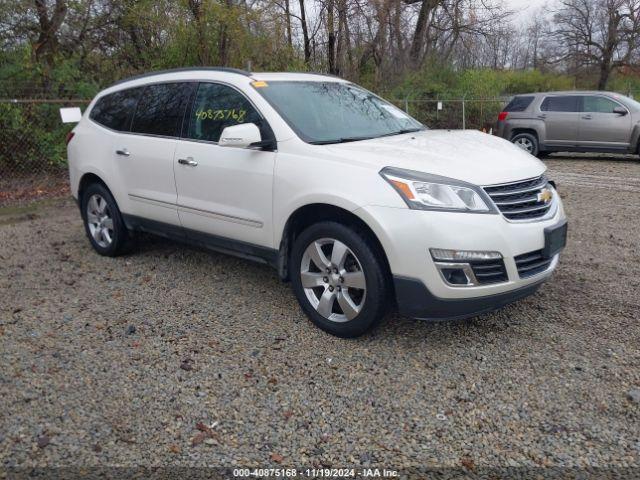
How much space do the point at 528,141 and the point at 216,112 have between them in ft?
35.5

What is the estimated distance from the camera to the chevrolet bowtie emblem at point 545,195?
144 inches

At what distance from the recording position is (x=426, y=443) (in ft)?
8.80

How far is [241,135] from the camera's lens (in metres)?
3.77

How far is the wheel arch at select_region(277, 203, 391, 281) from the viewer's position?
3.48 metres

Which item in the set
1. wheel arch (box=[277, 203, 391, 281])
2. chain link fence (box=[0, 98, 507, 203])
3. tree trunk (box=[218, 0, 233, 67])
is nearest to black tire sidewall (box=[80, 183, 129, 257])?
wheel arch (box=[277, 203, 391, 281])

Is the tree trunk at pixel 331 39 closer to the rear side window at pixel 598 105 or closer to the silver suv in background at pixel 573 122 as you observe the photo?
the silver suv in background at pixel 573 122

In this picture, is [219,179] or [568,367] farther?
[219,179]

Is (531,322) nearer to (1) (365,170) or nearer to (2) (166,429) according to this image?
(1) (365,170)

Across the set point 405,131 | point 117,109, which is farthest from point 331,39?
point 405,131

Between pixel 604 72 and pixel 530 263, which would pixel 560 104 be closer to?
pixel 530 263

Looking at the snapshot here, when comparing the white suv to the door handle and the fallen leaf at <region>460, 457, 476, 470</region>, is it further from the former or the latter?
the fallen leaf at <region>460, 457, 476, 470</region>

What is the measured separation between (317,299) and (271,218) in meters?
0.66

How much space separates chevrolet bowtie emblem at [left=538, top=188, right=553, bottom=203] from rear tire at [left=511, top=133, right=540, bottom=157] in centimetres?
1021

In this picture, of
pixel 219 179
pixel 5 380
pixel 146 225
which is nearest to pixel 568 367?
pixel 219 179
